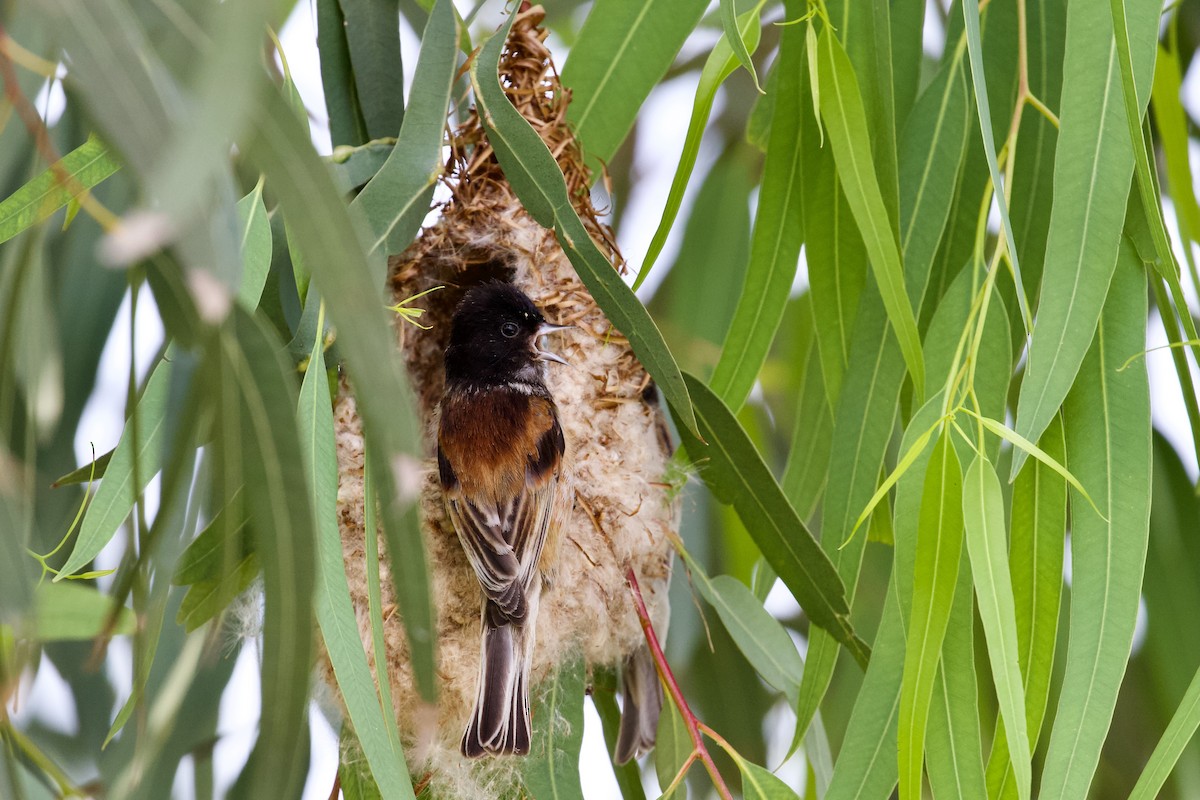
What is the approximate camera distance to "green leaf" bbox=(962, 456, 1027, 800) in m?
1.32

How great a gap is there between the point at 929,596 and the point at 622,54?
96cm

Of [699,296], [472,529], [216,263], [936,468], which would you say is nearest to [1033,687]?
[936,468]

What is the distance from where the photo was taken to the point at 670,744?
198 cm

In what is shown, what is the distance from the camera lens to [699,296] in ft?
9.78

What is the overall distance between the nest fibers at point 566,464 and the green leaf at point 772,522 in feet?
0.63

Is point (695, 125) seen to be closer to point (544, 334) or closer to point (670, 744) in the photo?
point (544, 334)

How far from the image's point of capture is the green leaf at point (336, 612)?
1.26 m

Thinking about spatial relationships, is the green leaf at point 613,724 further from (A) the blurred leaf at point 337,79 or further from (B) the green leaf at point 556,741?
(A) the blurred leaf at point 337,79

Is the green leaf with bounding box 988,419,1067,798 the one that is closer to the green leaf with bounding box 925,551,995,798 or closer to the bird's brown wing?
the green leaf with bounding box 925,551,995,798

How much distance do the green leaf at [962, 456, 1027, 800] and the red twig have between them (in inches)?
16.9

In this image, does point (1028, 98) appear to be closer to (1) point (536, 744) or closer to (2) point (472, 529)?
(2) point (472, 529)

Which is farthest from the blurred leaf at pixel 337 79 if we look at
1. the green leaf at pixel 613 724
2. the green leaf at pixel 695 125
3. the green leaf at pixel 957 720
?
the green leaf at pixel 957 720

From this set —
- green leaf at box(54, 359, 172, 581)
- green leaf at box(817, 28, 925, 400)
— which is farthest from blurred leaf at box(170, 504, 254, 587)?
green leaf at box(817, 28, 925, 400)

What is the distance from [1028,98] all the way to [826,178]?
0.30 meters
